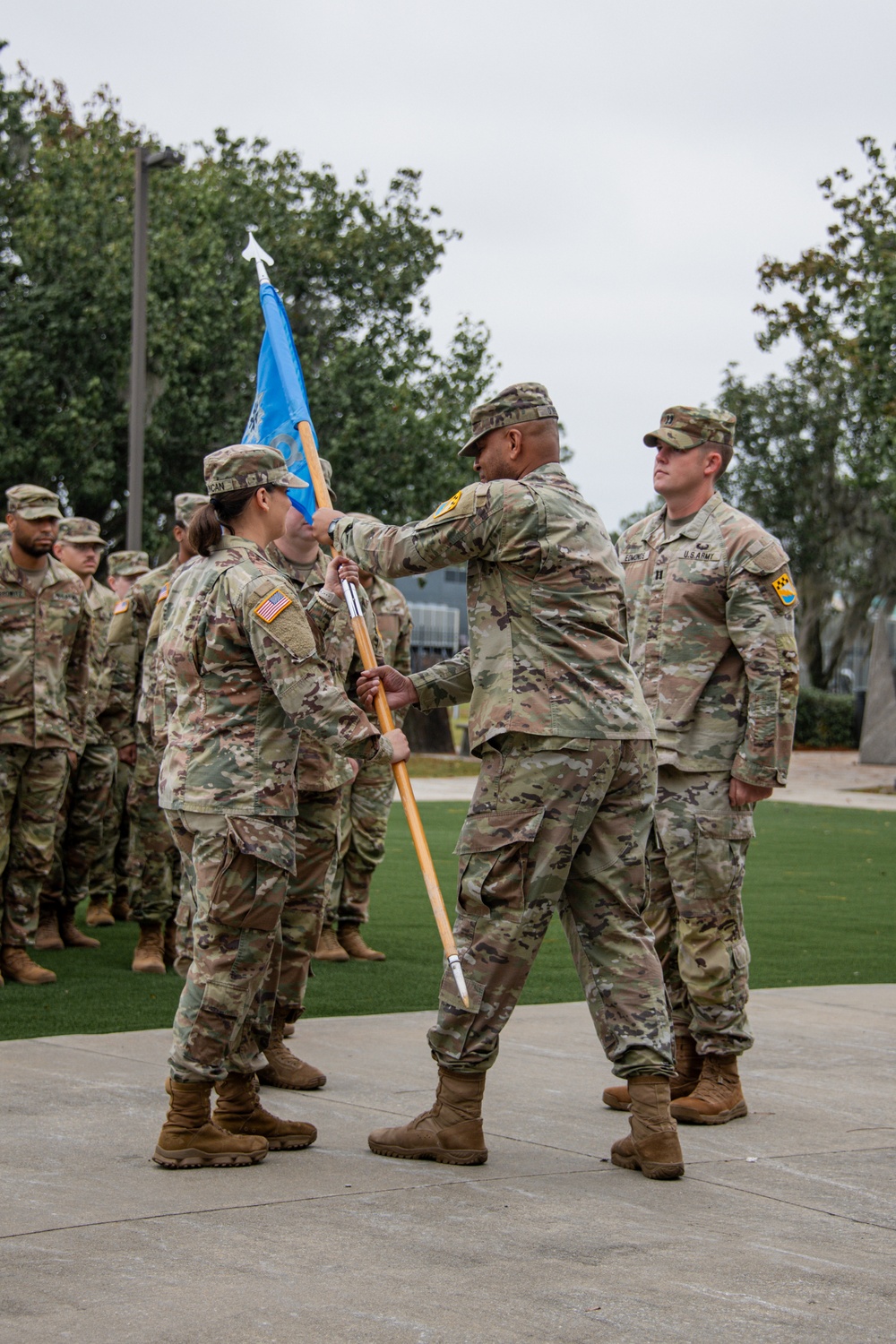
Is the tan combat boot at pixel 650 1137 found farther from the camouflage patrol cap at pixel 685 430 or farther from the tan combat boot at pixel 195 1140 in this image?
the camouflage patrol cap at pixel 685 430

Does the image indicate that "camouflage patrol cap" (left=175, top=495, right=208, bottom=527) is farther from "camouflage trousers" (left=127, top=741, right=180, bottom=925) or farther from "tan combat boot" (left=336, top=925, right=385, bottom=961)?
"tan combat boot" (left=336, top=925, right=385, bottom=961)

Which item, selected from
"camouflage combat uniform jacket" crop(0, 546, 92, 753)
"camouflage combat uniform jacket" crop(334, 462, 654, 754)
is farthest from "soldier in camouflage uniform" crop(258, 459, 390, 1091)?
"camouflage combat uniform jacket" crop(0, 546, 92, 753)

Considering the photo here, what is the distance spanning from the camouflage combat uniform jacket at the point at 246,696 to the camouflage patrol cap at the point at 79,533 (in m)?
5.53

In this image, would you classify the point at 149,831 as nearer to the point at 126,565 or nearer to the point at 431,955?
the point at 431,955

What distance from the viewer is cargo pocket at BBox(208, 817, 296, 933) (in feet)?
15.5

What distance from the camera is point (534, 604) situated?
4875 mm

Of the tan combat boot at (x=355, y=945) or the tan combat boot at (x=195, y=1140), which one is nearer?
the tan combat boot at (x=195, y=1140)

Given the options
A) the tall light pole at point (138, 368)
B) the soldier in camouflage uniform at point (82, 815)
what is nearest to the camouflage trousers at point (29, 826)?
the soldier in camouflage uniform at point (82, 815)

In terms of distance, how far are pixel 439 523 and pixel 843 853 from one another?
12.1 m

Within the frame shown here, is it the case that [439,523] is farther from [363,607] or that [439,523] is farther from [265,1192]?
[265,1192]

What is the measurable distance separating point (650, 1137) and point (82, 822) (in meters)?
5.52

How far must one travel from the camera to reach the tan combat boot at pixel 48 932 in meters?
9.19

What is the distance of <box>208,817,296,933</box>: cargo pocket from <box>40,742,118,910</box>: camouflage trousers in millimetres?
4771

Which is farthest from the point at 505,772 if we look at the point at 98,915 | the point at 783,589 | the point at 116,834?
the point at 98,915
